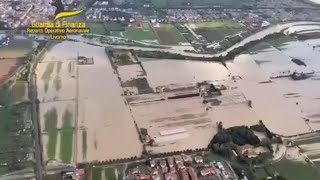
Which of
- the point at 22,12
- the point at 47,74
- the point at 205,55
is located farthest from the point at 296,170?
the point at 22,12

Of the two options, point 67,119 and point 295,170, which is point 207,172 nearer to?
point 295,170

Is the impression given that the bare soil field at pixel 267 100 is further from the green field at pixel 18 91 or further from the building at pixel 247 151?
the green field at pixel 18 91

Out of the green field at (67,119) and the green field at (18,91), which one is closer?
the green field at (67,119)

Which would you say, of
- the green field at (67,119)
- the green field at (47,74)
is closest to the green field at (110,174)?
the green field at (67,119)

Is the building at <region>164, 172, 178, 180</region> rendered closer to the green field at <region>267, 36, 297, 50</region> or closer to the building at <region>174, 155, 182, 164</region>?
the building at <region>174, 155, 182, 164</region>

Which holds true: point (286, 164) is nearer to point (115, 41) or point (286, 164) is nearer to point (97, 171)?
point (97, 171)

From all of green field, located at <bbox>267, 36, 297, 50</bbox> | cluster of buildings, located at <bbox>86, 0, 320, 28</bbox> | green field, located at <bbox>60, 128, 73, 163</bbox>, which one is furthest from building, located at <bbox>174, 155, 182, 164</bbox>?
cluster of buildings, located at <bbox>86, 0, 320, 28</bbox>
